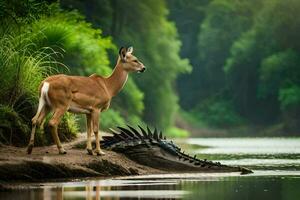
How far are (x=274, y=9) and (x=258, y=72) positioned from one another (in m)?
5.52

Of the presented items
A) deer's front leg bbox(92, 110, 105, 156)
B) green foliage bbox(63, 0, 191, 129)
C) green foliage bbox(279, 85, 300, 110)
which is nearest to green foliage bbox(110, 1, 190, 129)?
green foliage bbox(63, 0, 191, 129)

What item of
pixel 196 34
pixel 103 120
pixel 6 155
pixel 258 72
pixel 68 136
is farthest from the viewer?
pixel 196 34

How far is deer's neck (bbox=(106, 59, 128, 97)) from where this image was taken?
24188 millimetres

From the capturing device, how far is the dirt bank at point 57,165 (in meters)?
20.5

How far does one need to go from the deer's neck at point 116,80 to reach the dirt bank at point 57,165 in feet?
4.40

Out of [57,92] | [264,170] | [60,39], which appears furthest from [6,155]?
[60,39]

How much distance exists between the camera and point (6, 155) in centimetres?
2175

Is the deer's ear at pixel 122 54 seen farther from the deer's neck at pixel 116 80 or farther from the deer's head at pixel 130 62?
the deer's neck at pixel 116 80

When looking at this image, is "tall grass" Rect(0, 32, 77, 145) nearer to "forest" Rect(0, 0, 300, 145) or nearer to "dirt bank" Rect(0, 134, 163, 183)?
"forest" Rect(0, 0, 300, 145)

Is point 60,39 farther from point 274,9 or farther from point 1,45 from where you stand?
point 274,9

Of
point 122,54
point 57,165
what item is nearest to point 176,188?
point 57,165

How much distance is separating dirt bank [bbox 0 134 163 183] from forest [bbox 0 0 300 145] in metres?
1.71

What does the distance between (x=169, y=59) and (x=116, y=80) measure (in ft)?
179

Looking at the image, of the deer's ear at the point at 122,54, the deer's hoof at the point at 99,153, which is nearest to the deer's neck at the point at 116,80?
the deer's ear at the point at 122,54
